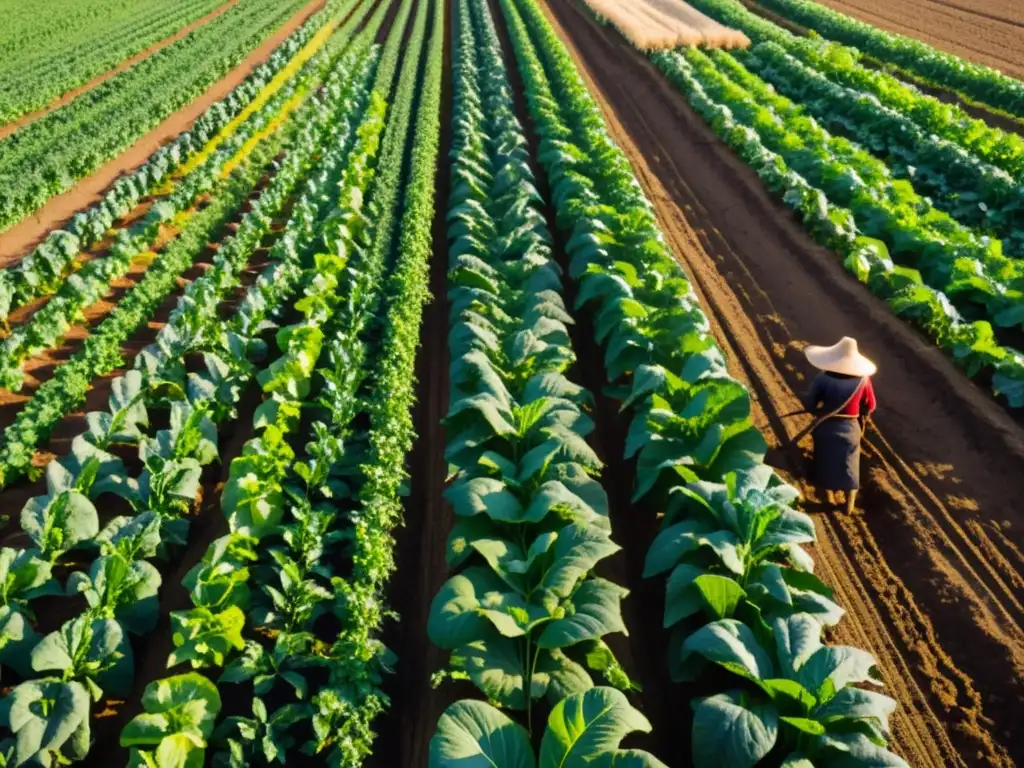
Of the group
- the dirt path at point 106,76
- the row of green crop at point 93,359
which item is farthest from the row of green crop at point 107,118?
the row of green crop at point 93,359

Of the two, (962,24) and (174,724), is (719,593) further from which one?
(962,24)

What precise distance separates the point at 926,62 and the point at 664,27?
26.4ft

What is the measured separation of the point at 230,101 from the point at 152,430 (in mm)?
A: 13567

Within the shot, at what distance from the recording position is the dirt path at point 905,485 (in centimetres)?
527

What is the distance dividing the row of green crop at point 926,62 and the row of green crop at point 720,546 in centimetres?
1396

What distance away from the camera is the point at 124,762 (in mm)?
4727

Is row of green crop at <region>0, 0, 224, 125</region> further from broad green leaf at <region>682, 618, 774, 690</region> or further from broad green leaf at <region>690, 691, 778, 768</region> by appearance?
broad green leaf at <region>690, 691, 778, 768</region>

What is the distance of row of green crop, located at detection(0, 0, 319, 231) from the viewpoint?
44.4 ft

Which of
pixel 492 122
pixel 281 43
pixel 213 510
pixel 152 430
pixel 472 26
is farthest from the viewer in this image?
pixel 472 26

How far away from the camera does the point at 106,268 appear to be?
410 inches

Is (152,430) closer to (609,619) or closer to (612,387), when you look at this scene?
(612,387)

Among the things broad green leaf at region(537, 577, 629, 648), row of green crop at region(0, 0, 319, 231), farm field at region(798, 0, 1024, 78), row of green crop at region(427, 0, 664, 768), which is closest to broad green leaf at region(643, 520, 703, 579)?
row of green crop at region(427, 0, 664, 768)

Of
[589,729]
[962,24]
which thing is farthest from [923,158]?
[962,24]

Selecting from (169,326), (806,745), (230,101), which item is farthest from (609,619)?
(230,101)
